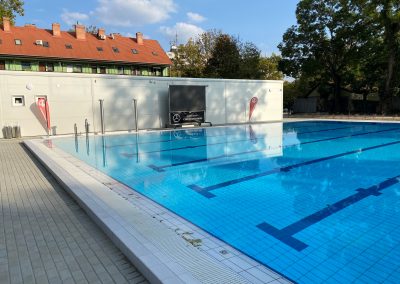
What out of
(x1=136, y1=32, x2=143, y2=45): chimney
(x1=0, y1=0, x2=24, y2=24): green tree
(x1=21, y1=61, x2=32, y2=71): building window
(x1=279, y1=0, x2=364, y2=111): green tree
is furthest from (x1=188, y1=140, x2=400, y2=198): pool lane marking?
(x1=0, y1=0, x2=24, y2=24): green tree

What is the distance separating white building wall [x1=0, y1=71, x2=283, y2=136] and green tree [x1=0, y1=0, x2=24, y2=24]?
19792 mm

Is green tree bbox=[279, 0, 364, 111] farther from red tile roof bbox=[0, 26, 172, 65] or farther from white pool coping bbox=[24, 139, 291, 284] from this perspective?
white pool coping bbox=[24, 139, 291, 284]

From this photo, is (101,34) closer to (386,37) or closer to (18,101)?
(18,101)

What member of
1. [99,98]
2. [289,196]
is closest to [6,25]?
[99,98]

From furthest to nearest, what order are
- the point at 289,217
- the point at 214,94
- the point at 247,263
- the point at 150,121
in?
the point at 214,94 < the point at 150,121 < the point at 289,217 < the point at 247,263

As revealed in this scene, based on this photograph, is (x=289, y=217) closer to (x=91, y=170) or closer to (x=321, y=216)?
(x=321, y=216)

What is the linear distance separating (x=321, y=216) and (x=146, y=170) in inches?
169

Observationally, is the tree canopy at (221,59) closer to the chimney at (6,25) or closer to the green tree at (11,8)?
the green tree at (11,8)

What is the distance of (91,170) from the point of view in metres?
6.73

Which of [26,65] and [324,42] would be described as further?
[26,65]

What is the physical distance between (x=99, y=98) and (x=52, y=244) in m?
13.0

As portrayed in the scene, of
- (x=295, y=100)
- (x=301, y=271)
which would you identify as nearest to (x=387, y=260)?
(x=301, y=271)

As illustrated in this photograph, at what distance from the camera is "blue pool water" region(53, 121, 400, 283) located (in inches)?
121

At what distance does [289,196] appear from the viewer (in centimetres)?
513
